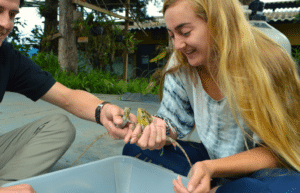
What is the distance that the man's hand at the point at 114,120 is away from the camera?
1.10 m

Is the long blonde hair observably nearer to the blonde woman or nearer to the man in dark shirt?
the blonde woman

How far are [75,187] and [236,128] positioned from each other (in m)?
0.74

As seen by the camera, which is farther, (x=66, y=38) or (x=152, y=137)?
(x=66, y=38)

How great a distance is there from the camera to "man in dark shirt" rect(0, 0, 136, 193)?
4.19 feet

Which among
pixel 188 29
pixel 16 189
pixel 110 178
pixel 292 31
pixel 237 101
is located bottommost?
pixel 110 178

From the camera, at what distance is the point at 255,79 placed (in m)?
0.93

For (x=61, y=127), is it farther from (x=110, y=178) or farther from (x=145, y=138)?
(x=145, y=138)

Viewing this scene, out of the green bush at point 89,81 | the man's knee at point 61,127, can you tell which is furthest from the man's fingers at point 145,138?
the green bush at point 89,81

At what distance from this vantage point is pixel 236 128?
3.56 feet

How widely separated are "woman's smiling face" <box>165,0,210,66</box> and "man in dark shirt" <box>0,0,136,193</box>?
0.42 meters

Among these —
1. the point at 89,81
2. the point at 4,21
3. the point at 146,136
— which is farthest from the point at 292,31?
the point at 4,21

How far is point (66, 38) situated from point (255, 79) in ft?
18.6

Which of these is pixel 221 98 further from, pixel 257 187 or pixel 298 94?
pixel 257 187

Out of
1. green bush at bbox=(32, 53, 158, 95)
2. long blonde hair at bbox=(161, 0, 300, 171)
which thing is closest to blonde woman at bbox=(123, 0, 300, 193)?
long blonde hair at bbox=(161, 0, 300, 171)
